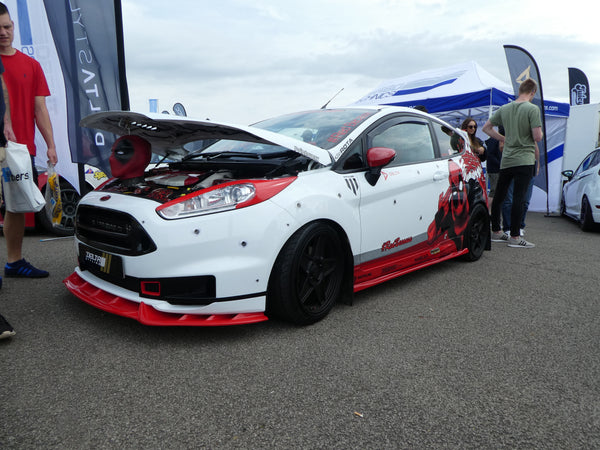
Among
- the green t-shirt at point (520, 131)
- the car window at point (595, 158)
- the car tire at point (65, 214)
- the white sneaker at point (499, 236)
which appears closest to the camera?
the green t-shirt at point (520, 131)

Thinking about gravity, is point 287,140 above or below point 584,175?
above

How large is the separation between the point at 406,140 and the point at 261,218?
64.9 inches

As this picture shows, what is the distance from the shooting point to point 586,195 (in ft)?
22.6

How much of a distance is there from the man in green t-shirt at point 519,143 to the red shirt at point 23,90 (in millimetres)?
4687

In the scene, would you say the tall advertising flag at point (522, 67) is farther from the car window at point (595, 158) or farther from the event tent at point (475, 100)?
the event tent at point (475, 100)

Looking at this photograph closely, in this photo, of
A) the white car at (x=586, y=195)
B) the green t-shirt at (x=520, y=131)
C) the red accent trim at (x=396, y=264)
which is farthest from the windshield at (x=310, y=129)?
the white car at (x=586, y=195)

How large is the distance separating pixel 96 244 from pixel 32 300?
87 cm

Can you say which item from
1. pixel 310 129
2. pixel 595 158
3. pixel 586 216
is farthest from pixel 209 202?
pixel 595 158

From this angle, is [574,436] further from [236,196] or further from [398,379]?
[236,196]

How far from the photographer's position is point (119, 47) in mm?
4898

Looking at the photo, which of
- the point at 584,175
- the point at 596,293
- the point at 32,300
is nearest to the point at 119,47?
the point at 32,300

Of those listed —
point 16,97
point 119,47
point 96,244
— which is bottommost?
point 96,244

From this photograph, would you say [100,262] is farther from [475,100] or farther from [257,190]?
[475,100]

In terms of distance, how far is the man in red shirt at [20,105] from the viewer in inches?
129
